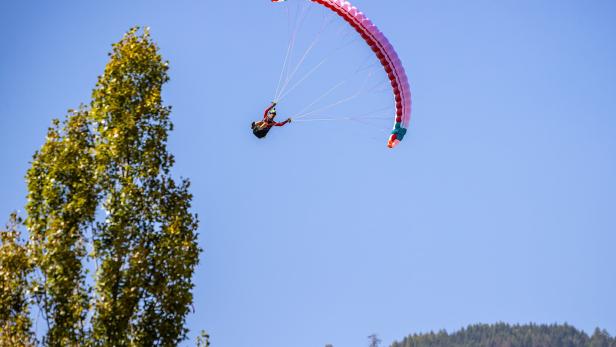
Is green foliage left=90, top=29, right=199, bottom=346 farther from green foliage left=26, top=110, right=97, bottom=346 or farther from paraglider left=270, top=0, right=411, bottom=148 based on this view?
paraglider left=270, top=0, right=411, bottom=148

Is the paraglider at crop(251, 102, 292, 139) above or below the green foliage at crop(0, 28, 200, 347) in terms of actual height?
above

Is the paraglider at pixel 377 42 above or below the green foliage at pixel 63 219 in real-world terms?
above

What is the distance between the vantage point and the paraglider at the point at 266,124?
4634 cm

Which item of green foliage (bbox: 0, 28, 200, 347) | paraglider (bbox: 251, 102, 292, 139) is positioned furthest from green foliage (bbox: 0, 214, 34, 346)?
paraglider (bbox: 251, 102, 292, 139)

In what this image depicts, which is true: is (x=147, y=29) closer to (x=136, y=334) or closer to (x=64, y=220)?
(x=64, y=220)

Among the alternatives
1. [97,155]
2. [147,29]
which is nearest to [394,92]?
[147,29]

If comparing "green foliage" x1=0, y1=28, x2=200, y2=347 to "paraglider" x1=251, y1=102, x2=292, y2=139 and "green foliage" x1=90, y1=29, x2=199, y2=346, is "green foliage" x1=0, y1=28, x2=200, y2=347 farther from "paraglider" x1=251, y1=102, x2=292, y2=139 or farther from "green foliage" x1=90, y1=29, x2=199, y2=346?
"paraglider" x1=251, y1=102, x2=292, y2=139

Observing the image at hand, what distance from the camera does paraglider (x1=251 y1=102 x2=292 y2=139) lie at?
4634cm

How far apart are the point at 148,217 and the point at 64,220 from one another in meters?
2.42

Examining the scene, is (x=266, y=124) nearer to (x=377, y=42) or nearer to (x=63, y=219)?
(x=377, y=42)

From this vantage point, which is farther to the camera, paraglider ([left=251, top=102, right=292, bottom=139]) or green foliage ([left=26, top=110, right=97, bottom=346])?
paraglider ([left=251, top=102, right=292, bottom=139])

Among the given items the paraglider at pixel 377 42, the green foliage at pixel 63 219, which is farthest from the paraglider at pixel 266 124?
the green foliage at pixel 63 219

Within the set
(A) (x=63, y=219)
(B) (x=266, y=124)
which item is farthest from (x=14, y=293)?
(B) (x=266, y=124)

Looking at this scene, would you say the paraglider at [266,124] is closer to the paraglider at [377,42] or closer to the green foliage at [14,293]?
the paraglider at [377,42]
